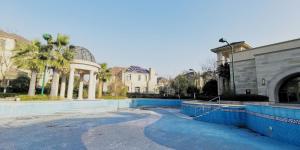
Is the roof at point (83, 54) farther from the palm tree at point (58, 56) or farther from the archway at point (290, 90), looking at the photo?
the archway at point (290, 90)

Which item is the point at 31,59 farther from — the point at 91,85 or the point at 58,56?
the point at 91,85

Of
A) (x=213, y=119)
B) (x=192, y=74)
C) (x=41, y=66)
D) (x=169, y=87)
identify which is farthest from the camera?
(x=169, y=87)

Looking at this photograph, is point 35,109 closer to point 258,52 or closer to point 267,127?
point 267,127

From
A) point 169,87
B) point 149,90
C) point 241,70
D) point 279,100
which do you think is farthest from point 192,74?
point 279,100

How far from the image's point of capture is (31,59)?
768 inches

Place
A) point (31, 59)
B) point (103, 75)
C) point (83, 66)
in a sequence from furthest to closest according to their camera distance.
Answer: point (103, 75), point (83, 66), point (31, 59)

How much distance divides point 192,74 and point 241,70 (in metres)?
23.4

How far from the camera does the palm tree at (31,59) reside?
1939 cm

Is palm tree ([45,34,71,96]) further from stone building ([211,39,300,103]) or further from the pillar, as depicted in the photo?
stone building ([211,39,300,103])

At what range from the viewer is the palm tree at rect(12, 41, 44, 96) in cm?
1939

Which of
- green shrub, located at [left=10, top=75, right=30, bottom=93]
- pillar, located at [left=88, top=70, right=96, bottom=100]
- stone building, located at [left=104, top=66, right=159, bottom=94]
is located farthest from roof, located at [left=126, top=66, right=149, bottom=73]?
green shrub, located at [left=10, top=75, right=30, bottom=93]

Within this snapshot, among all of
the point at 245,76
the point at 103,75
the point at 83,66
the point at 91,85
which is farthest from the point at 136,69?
the point at 245,76

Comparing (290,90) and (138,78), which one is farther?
(138,78)

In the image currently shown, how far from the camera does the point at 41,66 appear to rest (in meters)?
19.7
